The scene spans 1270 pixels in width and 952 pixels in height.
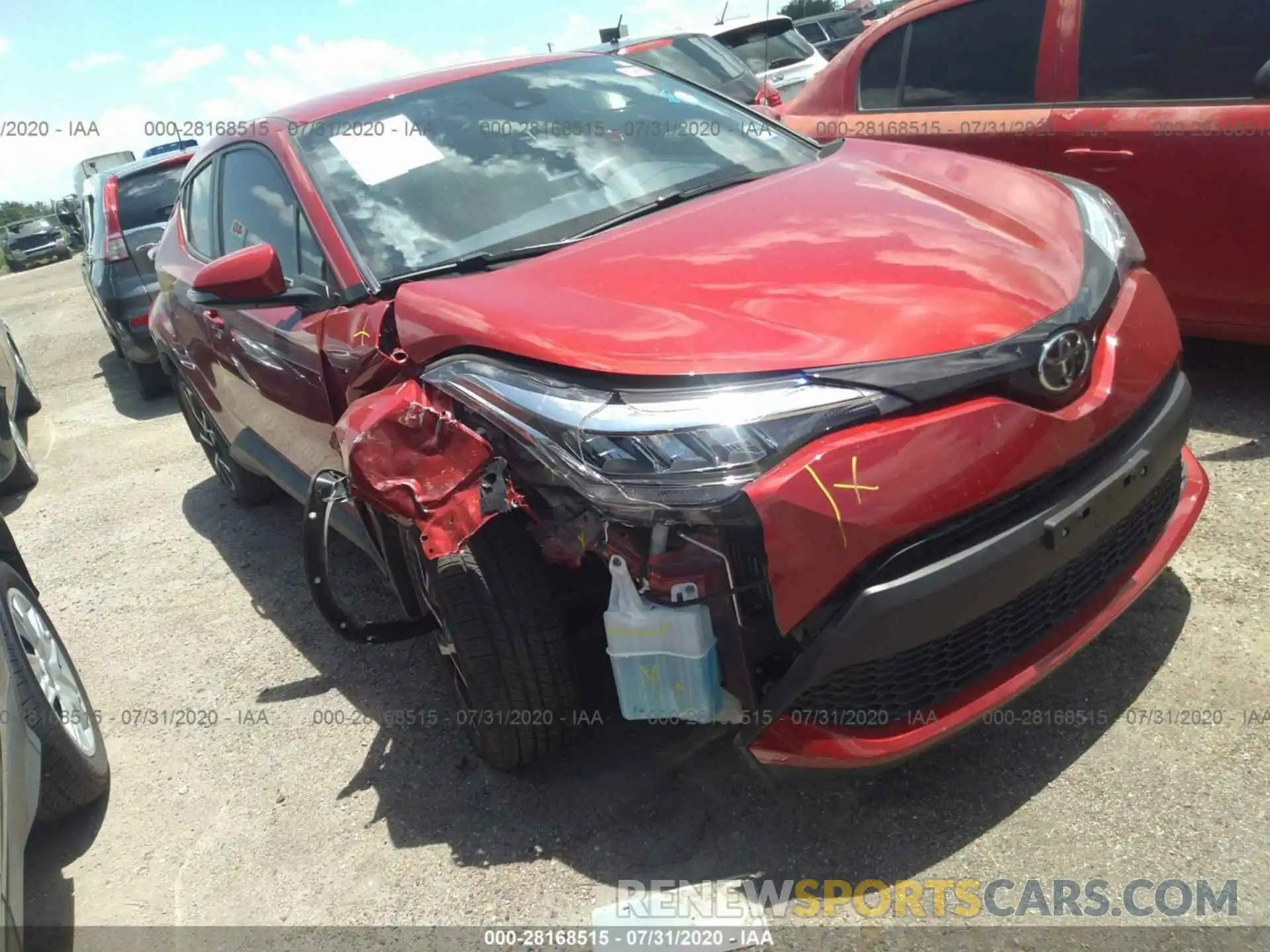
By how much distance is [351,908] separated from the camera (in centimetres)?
236

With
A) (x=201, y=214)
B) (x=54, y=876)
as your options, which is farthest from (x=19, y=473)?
(x=54, y=876)

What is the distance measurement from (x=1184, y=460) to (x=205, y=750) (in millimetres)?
2924

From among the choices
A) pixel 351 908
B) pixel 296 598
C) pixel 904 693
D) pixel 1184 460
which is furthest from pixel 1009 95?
pixel 351 908

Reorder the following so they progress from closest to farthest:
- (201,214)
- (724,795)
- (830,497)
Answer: (830,497) < (724,795) < (201,214)

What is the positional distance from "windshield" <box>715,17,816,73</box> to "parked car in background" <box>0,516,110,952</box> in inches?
348

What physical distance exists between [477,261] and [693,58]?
21.9ft

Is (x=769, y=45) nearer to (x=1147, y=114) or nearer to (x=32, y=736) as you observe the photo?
(x=1147, y=114)

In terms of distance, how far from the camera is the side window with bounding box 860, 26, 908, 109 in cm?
462

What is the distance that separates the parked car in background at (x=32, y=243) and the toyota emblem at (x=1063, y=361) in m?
27.7

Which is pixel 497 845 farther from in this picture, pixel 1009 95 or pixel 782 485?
pixel 1009 95

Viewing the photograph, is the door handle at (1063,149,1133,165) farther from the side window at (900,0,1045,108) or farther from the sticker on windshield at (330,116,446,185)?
the sticker on windshield at (330,116,446,185)

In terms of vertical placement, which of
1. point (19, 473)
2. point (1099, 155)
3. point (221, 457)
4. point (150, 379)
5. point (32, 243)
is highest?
point (1099, 155)

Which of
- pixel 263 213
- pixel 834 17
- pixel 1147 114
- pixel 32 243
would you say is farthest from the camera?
pixel 32 243

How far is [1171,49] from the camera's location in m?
3.72
